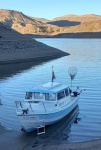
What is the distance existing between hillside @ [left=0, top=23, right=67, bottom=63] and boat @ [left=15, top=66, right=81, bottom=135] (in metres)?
42.4

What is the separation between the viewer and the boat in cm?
2242

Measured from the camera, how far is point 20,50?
7719cm

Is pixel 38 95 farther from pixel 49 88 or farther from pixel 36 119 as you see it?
pixel 36 119

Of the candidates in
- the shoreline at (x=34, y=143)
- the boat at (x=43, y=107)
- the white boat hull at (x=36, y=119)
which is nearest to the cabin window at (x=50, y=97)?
the boat at (x=43, y=107)

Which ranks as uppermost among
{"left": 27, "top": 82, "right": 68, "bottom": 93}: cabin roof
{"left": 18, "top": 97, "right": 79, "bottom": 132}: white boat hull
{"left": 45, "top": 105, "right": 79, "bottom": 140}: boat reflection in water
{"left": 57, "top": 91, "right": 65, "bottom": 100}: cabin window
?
{"left": 27, "top": 82, "right": 68, "bottom": 93}: cabin roof

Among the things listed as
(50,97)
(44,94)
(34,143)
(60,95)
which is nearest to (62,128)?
(50,97)

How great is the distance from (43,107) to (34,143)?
9.90 ft

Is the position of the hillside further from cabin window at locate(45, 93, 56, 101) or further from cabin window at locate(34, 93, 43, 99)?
cabin window at locate(45, 93, 56, 101)

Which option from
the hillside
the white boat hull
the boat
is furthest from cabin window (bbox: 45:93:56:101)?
the hillside

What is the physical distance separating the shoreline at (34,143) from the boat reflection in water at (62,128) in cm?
86

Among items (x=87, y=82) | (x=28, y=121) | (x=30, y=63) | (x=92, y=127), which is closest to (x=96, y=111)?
(x=92, y=127)

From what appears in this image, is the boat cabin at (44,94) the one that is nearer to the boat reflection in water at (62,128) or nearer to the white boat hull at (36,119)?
the white boat hull at (36,119)

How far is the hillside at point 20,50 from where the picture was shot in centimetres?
7194

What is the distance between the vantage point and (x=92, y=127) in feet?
80.0
